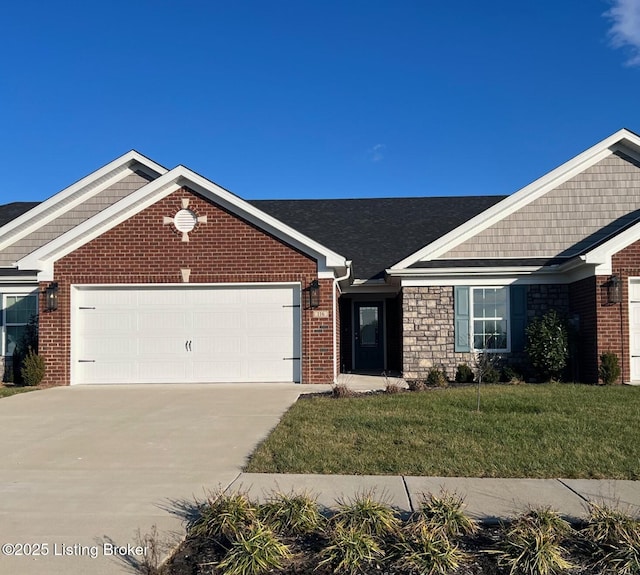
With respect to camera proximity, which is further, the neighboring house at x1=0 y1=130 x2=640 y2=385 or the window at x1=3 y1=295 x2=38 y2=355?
the window at x1=3 y1=295 x2=38 y2=355

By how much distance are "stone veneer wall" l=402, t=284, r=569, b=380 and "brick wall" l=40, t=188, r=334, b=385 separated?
2365 mm

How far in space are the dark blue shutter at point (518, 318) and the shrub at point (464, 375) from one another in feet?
4.22

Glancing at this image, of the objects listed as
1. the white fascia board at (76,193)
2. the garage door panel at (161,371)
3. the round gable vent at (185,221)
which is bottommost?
the garage door panel at (161,371)

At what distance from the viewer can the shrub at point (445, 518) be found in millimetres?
4435

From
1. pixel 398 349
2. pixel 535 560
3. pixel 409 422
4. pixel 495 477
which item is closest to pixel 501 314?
pixel 398 349

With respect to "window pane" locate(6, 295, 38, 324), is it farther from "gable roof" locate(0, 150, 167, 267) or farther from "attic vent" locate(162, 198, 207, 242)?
"attic vent" locate(162, 198, 207, 242)

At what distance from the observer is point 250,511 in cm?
464

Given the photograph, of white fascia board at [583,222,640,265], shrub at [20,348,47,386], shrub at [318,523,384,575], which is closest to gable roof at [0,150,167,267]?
shrub at [20,348,47,386]

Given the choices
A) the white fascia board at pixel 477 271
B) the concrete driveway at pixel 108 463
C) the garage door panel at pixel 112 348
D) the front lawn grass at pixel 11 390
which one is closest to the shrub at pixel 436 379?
the white fascia board at pixel 477 271

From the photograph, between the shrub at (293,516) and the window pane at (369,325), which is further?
the window pane at (369,325)

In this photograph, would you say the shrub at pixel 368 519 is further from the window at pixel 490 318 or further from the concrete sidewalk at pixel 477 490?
the window at pixel 490 318

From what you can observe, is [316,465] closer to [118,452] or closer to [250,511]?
[250,511]

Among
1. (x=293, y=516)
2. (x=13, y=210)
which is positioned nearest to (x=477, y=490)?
→ (x=293, y=516)

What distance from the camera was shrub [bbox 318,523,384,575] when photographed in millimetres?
3931
